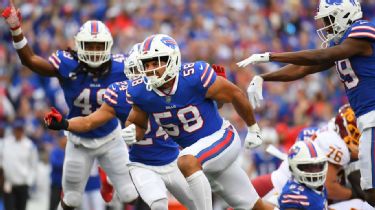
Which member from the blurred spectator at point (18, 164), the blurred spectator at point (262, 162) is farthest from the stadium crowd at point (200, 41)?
the blurred spectator at point (18, 164)

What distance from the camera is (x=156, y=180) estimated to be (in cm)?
817

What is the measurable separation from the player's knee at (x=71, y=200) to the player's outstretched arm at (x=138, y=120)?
1.59 metres

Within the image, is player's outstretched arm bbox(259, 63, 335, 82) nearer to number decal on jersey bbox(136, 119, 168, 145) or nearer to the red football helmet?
the red football helmet

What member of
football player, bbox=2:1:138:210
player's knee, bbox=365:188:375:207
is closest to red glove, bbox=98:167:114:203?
football player, bbox=2:1:138:210

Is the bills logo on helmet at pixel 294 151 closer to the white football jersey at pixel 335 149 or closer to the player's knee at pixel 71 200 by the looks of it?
the white football jersey at pixel 335 149

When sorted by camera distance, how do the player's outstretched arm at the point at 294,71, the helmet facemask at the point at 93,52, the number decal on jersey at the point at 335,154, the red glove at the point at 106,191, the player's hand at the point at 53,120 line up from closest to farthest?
1. the player's hand at the point at 53,120
2. the player's outstretched arm at the point at 294,71
3. the number decal on jersey at the point at 335,154
4. the helmet facemask at the point at 93,52
5. the red glove at the point at 106,191

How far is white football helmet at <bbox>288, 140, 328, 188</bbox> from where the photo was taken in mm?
8109

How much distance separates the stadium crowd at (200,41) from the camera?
48.9 ft

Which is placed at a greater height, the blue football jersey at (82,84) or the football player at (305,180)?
the blue football jersey at (82,84)

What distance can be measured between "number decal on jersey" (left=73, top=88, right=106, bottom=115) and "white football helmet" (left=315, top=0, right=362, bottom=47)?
2430mm

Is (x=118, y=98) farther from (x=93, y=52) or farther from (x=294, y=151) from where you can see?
(x=294, y=151)

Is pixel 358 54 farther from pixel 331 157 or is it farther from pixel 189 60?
pixel 189 60

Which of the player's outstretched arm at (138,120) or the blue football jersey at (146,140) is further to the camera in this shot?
the blue football jersey at (146,140)

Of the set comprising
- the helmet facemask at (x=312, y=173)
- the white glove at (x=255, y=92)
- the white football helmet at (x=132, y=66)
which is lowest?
the helmet facemask at (x=312, y=173)
